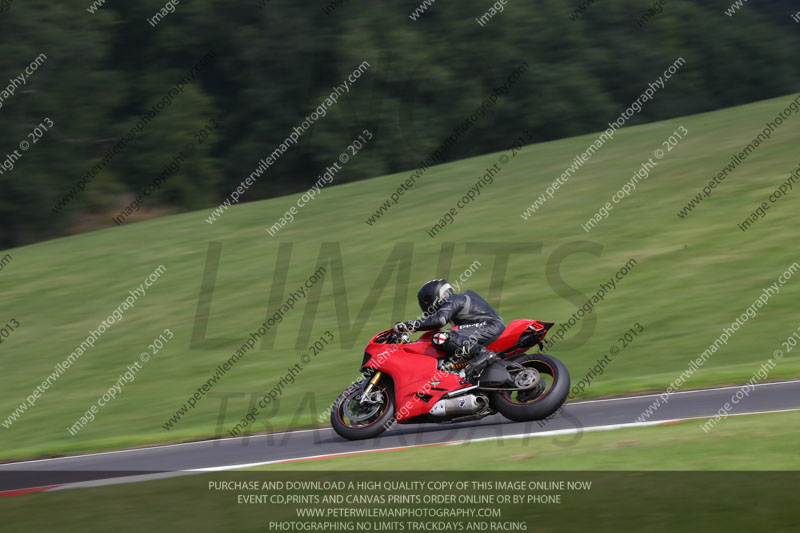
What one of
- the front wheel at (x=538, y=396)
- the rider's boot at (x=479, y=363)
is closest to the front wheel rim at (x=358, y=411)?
the rider's boot at (x=479, y=363)

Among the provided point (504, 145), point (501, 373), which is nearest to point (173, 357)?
point (501, 373)

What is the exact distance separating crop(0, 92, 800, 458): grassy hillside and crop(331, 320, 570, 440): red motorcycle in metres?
2.79

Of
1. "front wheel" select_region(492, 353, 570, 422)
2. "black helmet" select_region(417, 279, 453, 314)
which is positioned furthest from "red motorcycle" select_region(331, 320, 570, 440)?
"black helmet" select_region(417, 279, 453, 314)

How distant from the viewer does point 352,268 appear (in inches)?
861

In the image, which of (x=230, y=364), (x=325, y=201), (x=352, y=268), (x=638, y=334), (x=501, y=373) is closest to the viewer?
(x=501, y=373)

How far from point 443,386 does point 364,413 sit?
3.05ft

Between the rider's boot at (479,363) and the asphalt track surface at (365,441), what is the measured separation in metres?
0.61

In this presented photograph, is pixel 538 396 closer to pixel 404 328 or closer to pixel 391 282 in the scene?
pixel 404 328

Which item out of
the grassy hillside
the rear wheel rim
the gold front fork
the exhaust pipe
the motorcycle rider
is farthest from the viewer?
the grassy hillside

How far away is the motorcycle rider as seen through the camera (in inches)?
415

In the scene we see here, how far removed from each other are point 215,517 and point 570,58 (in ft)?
162

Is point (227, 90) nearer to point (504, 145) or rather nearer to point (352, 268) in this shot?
point (504, 145)

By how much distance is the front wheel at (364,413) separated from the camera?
35.0 feet

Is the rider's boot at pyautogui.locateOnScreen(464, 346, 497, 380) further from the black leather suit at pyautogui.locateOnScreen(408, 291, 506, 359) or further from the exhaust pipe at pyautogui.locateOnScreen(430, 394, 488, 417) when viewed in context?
the exhaust pipe at pyautogui.locateOnScreen(430, 394, 488, 417)
